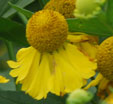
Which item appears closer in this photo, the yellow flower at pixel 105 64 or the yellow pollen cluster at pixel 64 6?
the yellow flower at pixel 105 64

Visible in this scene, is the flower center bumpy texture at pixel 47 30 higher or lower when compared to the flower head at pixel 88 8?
lower

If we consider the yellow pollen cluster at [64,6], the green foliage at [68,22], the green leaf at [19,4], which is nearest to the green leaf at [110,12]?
the green foliage at [68,22]

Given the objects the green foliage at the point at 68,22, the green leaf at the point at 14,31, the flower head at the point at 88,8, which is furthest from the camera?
the green leaf at the point at 14,31

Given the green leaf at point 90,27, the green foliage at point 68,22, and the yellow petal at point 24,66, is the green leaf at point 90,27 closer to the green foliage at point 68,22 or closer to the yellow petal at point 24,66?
the green foliage at point 68,22

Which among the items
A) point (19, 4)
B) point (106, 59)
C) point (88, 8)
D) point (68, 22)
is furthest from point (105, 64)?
point (19, 4)

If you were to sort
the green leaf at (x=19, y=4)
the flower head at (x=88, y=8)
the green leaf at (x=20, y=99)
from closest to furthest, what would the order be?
1. the flower head at (x=88, y=8)
2. the green leaf at (x=20, y=99)
3. the green leaf at (x=19, y=4)

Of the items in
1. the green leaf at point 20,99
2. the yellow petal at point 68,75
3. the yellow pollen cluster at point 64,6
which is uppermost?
the yellow pollen cluster at point 64,6

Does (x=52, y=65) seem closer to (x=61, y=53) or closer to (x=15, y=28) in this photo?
(x=61, y=53)
